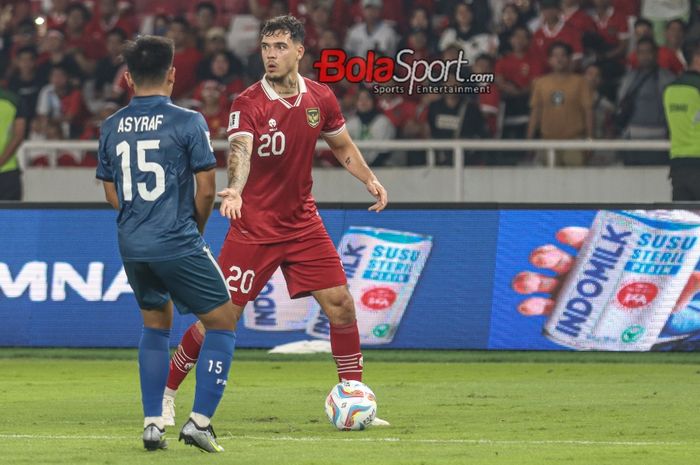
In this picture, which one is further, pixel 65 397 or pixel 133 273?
pixel 65 397

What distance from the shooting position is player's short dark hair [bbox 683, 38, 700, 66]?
18.3 m

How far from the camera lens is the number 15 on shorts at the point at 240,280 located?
10125 millimetres

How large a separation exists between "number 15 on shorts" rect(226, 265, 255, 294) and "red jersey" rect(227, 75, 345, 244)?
0.21 metres

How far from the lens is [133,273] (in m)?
8.48

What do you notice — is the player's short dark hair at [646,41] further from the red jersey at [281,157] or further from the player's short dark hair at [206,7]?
the red jersey at [281,157]

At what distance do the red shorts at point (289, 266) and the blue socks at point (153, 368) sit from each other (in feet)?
5.17

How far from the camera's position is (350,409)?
31.9 feet

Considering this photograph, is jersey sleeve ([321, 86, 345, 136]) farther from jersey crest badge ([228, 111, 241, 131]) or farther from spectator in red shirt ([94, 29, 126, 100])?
spectator in red shirt ([94, 29, 126, 100])

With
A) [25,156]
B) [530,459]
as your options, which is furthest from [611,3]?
[530,459]

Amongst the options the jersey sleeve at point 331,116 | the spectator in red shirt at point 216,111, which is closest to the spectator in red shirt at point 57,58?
the spectator in red shirt at point 216,111

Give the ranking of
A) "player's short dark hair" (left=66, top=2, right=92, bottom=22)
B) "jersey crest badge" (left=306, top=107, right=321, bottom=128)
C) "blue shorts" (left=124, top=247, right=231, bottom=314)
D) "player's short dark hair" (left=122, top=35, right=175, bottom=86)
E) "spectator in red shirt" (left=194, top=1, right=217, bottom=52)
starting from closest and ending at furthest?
"player's short dark hair" (left=122, top=35, right=175, bottom=86)
"blue shorts" (left=124, top=247, right=231, bottom=314)
"jersey crest badge" (left=306, top=107, right=321, bottom=128)
"spectator in red shirt" (left=194, top=1, right=217, bottom=52)
"player's short dark hair" (left=66, top=2, right=92, bottom=22)

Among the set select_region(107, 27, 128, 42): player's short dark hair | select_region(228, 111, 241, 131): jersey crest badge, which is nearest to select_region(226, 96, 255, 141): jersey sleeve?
select_region(228, 111, 241, 131): jersey crest badge

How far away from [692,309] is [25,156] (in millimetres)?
8540

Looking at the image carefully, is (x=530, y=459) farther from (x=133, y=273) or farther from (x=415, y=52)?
(x=415, y=52)
